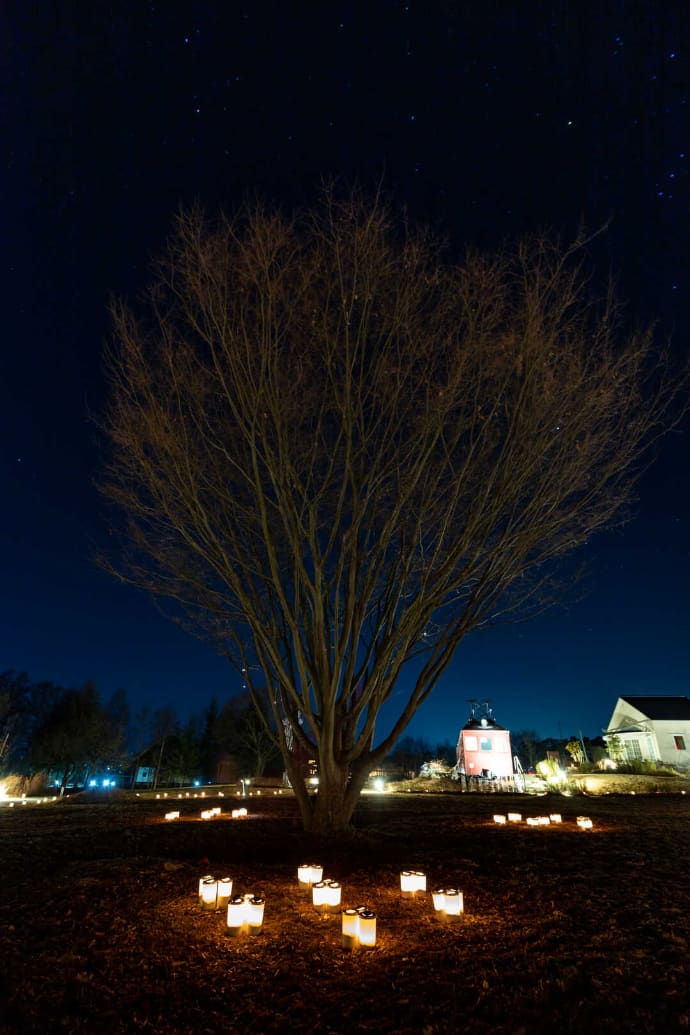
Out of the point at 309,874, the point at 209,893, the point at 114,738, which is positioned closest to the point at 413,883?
the point at 309,874

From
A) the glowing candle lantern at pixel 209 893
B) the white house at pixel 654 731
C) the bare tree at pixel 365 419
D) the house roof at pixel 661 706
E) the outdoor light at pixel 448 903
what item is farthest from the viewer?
the house roof at pixel 661 706

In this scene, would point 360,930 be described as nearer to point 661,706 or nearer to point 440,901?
point 440,901

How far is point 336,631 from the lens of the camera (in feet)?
21.1

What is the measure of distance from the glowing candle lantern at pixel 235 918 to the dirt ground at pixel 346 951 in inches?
2.5

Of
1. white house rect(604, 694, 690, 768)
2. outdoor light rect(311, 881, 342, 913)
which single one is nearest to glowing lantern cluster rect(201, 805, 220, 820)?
outdoor light rect(311, 881, 342, 913)

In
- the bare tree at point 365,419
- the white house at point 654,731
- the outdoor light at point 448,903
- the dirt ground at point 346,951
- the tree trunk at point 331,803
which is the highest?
the bare tree at point 365,419

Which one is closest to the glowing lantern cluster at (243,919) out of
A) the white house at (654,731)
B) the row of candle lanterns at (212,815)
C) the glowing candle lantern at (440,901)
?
the glowing candle lantern at (440,901)

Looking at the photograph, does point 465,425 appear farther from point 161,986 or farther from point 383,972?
point 161,986

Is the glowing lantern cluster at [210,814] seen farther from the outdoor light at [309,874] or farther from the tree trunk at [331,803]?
the outdoor light at [309,874]

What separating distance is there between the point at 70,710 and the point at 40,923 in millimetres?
36254

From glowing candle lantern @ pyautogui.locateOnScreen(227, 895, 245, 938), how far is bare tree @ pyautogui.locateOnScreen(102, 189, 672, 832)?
3.09 metres

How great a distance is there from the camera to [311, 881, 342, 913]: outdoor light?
3.60 m

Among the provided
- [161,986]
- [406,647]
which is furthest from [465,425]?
[161,986]

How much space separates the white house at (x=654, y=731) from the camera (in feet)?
92.5
